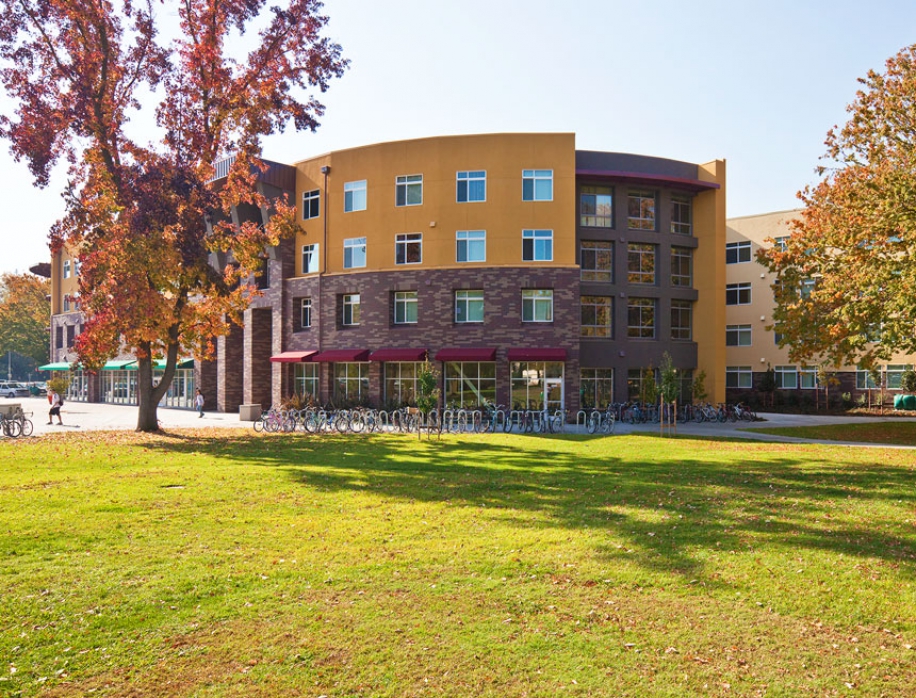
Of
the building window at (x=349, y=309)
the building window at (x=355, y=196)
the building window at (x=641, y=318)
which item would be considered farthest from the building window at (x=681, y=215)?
the building window at (x=349, y=309)

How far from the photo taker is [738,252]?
48.0 m

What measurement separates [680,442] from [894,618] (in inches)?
679

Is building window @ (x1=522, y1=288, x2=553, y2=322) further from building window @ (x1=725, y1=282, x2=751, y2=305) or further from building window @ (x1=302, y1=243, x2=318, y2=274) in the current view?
building window @ (x1=725, y1=282, x2=751, y2=305)

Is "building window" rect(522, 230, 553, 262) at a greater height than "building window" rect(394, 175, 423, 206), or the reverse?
"building window" rect(394, 175, 423, 206)

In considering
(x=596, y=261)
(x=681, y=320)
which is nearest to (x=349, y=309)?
(x=596, y=261)

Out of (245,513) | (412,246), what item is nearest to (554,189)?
(412,246)

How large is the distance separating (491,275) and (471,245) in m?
1.97

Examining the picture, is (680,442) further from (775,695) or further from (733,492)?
(775,695)

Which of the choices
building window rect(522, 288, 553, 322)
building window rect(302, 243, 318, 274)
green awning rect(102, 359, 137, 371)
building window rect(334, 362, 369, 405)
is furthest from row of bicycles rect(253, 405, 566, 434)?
green awning rect(102, 359, 137, 371)

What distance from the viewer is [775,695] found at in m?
4.62

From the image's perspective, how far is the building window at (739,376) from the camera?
4719 cm

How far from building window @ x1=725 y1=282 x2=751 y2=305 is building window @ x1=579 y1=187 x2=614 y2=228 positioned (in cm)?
1739

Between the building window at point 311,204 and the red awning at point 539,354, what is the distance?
13.9 meters

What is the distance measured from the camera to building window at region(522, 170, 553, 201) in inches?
1275
